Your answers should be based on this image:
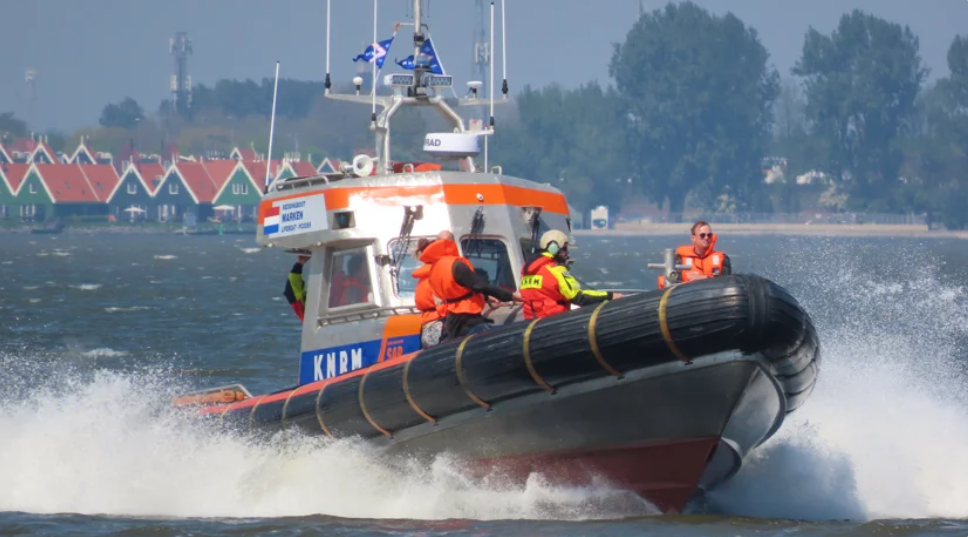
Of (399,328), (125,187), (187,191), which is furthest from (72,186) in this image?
(399,328)

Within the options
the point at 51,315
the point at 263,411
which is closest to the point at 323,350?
the point at 263,411

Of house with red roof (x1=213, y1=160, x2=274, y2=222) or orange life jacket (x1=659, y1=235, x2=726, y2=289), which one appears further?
house with red roof (x1=213, y1=160, x2=274, y2=222)

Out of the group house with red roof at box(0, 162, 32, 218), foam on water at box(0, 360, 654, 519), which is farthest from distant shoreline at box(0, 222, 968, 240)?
foam on water at box(0, 360, 654, 519)

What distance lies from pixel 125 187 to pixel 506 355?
104067mm

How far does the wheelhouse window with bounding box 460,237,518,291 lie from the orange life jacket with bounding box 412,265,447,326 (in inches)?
32.4

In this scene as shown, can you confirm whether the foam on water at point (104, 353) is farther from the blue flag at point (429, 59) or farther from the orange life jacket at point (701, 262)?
the orange life jacket at point (701, 262)

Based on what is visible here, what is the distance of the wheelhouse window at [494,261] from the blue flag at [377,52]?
2258mm

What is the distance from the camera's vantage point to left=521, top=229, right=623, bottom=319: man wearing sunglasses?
9695 mm

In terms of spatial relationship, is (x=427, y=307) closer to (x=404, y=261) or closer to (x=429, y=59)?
(x=404, y=261)

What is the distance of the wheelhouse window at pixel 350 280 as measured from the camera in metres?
11.0

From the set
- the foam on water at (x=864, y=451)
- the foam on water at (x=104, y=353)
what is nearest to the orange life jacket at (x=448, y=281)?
the foam on water at (x=864, y=451)

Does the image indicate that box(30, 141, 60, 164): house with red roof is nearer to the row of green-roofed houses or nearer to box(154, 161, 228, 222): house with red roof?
the row of green-roofed houses

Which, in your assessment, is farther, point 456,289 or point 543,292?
point 456,289

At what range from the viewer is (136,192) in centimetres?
11012
